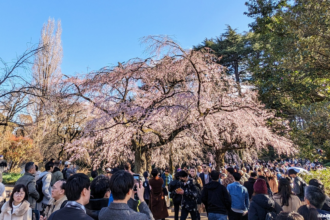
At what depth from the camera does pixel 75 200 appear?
1629 mm

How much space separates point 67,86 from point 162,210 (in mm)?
5431

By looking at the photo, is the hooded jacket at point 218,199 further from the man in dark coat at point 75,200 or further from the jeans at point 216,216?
the man in dark coat at point 75,200

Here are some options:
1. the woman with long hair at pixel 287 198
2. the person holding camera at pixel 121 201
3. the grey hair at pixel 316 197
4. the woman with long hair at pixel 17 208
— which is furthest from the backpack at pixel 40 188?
the grey hair at pixel 316 197

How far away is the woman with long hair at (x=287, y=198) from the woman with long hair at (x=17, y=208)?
351cm

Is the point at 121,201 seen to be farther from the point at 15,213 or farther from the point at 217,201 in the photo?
the point at 217,201

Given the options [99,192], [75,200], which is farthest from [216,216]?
[75,200]

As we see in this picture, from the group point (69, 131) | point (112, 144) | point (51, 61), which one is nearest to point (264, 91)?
point (112, 144)

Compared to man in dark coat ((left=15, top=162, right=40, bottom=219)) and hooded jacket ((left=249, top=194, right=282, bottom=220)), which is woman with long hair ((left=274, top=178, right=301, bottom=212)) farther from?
man in dark coat ((left=15, top=162, right=40, bottom=219))

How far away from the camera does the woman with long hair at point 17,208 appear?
263cm

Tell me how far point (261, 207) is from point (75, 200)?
2420mm

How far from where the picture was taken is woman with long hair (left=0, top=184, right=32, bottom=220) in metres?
2.63

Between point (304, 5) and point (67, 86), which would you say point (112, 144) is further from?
point (304, 5)

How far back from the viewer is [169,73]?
283 inches

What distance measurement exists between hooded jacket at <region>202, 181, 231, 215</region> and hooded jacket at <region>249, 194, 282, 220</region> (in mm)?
594
